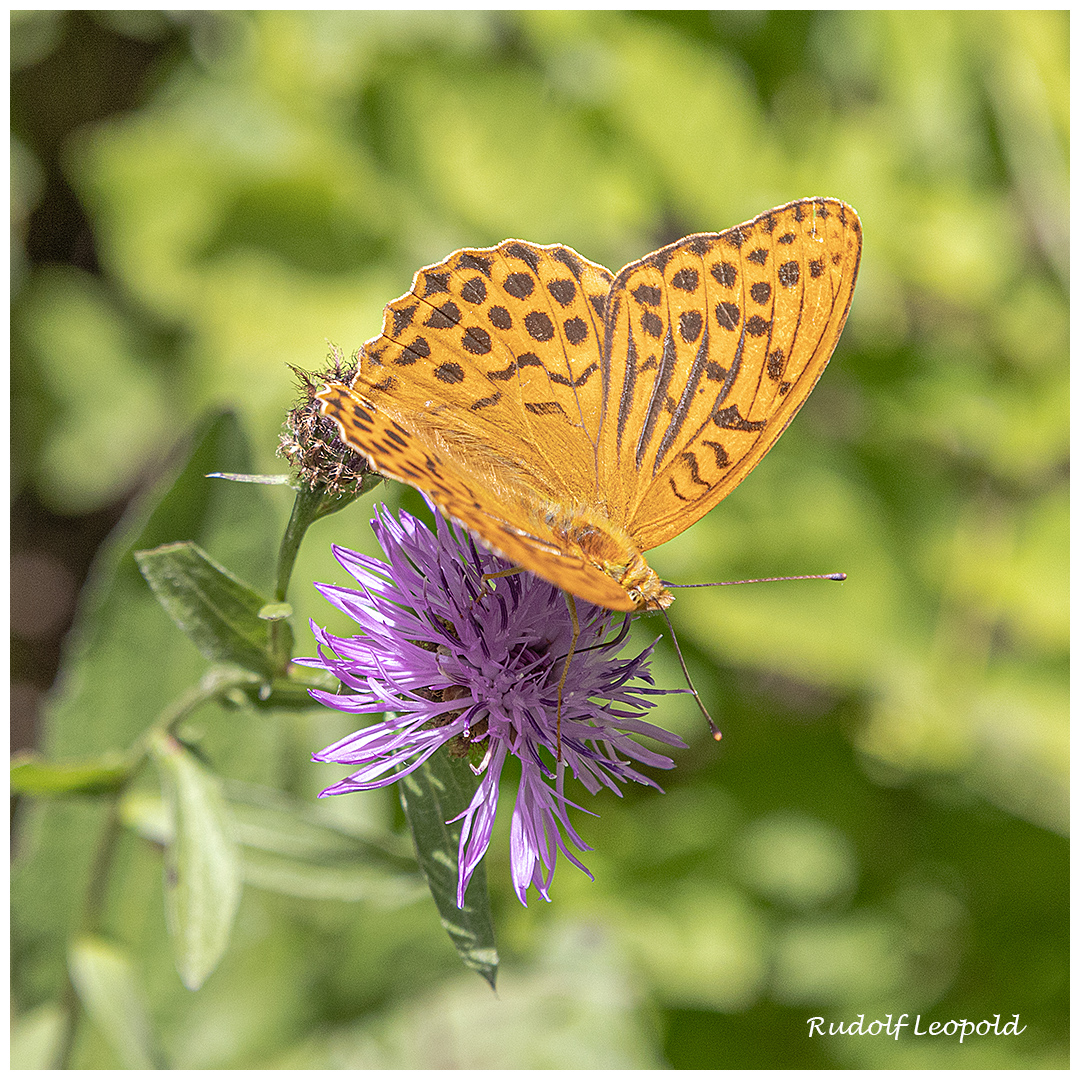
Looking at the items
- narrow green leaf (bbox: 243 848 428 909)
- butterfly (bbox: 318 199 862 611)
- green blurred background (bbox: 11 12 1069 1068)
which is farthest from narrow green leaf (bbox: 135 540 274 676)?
green blurred background (bbox: 11 12 1069 1068)

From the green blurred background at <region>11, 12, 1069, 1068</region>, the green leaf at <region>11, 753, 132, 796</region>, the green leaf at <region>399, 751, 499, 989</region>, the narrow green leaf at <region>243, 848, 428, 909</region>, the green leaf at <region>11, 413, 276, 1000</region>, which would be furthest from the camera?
the green blurred background at <region>11, 12, 1069, 1068</region>

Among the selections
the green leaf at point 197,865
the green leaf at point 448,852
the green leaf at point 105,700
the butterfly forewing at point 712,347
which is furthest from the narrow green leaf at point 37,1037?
the butterfly forewing at point 712,347

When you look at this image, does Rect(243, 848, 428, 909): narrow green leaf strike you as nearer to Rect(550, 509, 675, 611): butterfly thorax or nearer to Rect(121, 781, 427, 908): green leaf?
Rect(121, 781, 427, 908): green leaf

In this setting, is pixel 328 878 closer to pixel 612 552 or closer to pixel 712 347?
pixel 612 552

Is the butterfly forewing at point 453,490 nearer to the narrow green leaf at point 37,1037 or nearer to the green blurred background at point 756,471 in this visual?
the green blurred background at point 756,471

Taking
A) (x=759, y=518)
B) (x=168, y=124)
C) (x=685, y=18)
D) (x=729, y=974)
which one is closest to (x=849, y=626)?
(x=759, y=518)

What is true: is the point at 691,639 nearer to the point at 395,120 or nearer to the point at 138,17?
the point at 395,120
